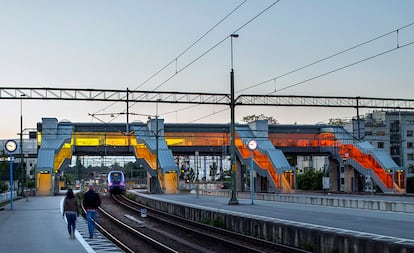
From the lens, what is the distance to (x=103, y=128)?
8925 cm

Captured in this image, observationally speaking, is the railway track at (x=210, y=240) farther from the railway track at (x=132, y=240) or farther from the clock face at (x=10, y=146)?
the clock face at (x=10, y=146)

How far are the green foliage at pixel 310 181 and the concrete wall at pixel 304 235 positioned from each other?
75.2 meters

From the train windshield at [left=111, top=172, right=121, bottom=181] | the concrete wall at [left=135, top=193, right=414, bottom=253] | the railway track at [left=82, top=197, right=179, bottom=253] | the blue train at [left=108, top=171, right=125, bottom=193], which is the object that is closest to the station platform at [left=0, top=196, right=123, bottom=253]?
the railway track at [left=82, top=197, right=179, bottom=253]

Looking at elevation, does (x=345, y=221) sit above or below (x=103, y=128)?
below

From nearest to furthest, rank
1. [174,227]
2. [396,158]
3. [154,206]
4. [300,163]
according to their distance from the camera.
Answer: [174,227] → [154,206] → [396,158] → [300,163]

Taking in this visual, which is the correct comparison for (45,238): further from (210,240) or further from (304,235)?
(304,235)

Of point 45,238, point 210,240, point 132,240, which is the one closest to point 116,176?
point 132,240

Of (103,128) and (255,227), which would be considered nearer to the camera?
(255,227)

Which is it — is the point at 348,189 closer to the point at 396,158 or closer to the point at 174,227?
the point at 396,158

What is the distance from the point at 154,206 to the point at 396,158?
80310 millimetres

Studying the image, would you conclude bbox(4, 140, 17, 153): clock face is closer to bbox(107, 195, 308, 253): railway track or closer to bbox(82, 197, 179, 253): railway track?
bbox(82, 197, 179, 253): railway track

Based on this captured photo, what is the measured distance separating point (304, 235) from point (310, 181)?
89864 millimetres

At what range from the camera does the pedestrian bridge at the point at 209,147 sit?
249 ft

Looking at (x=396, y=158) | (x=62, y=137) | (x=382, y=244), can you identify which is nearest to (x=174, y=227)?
(x=382, y=244)
